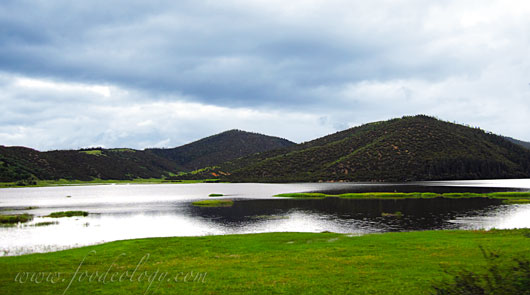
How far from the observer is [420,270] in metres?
22.1

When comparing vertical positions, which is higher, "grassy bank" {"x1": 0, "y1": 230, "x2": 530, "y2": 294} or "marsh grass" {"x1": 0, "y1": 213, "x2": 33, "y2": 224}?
"grassy bank" {"x1": 0, "y1": 230, "x2": 530, "y2": 294}

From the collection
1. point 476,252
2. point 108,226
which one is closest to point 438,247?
point 476,252

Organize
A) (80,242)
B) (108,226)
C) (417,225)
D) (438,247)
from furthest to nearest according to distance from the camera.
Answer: (108,226), (417,225), (80,242), (438,247)

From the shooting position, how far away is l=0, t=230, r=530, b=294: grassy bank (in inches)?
781

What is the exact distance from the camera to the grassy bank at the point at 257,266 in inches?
781

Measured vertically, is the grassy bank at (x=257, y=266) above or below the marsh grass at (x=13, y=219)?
above

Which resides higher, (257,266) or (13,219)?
(257,266)

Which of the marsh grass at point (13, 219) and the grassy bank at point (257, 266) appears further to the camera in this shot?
the marsh grass at point (13, 219)

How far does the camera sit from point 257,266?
24875 mm

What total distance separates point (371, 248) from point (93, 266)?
69.3ft

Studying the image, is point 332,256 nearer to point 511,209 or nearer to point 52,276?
point 52,276

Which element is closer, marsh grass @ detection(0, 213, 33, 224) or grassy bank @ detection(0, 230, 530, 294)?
grassy bank @ detection(0, 230, 530, 294)

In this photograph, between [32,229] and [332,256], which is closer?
[332,256]

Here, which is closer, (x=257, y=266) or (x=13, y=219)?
(x=257, y=266)
